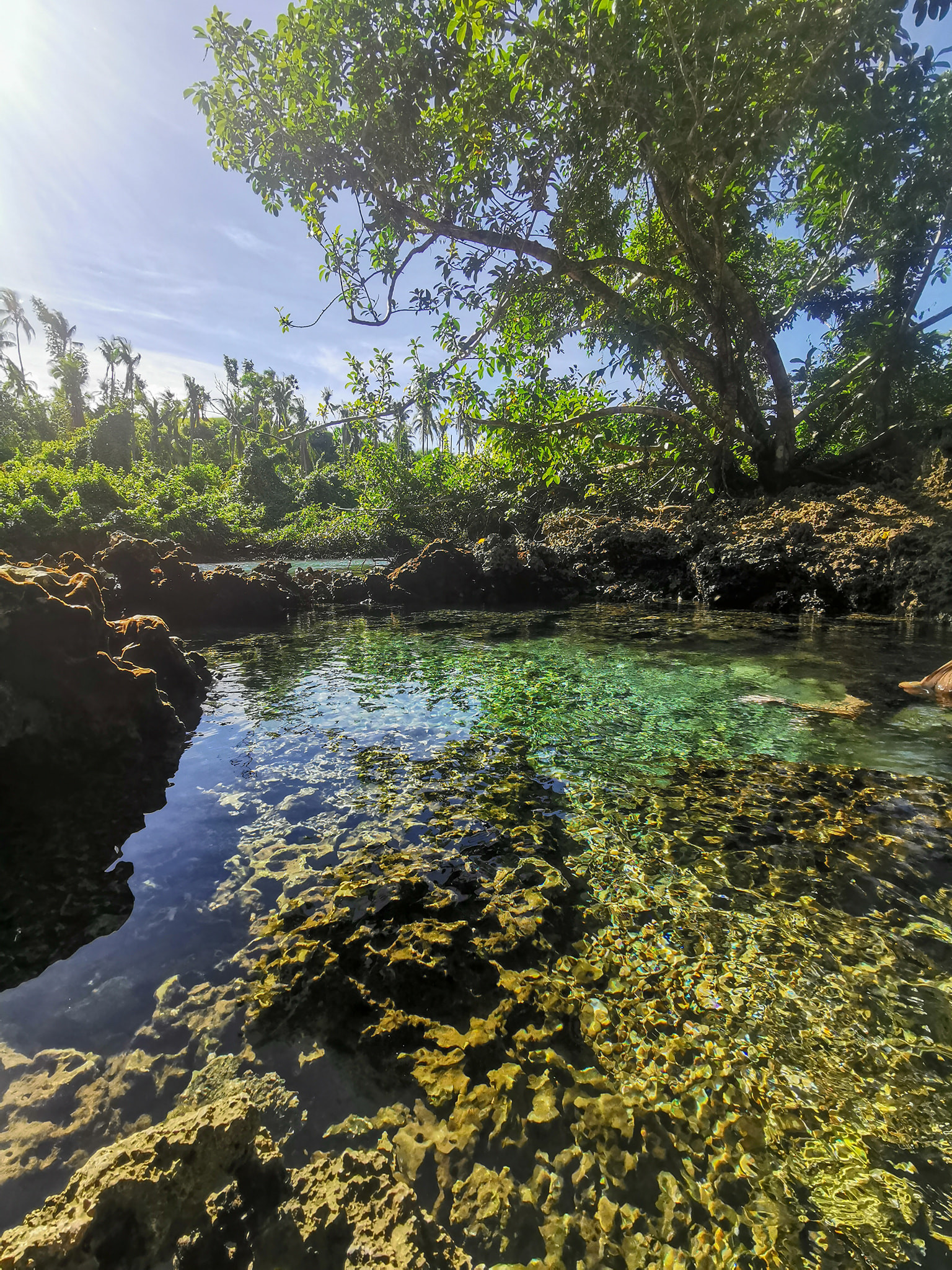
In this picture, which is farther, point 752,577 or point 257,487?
point 257,487

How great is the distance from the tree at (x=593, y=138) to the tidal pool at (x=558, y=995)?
8694 mm

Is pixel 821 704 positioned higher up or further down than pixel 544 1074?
higher up

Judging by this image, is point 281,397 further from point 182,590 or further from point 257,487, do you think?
point 182,590

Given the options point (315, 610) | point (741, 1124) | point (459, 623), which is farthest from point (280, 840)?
point (315, 610)

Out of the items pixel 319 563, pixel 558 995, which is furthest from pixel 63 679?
pixel 319 563

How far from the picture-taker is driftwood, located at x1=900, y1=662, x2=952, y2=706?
5.22m

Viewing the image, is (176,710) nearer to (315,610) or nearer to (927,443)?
(315,610)

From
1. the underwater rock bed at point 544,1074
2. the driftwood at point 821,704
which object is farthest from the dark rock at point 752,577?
the underwater rock bed at point 544,1074

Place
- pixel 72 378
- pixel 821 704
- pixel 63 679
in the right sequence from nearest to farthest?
pixel 63 679 < pixel 821 704 < pixel 72 378

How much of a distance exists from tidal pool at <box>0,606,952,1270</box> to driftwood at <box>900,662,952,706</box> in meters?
1.08

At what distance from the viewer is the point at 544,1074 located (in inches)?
68.9

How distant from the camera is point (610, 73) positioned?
8.54m

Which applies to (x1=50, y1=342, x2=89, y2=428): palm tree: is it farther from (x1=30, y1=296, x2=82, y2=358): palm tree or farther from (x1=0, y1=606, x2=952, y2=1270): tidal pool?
(x1=0, y1=606, x2=952, y2=1270): tidal pool

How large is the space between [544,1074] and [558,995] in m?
0.31
